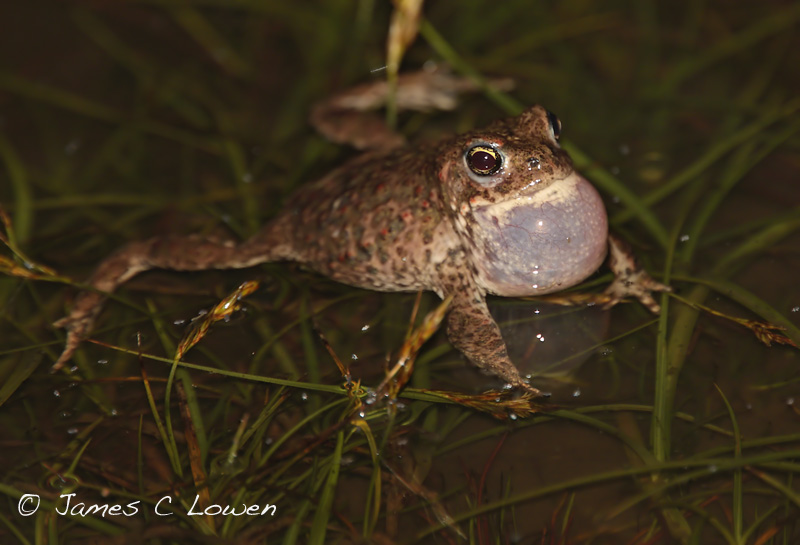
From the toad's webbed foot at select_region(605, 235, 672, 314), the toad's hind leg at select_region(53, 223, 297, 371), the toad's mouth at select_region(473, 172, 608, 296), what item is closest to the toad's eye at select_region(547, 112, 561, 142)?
the toad's mouth at select_region(473, 172, 608, 296)

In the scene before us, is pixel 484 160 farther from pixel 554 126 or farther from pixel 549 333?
pixel 549 333

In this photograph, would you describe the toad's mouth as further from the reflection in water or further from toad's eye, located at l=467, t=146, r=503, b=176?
the reflection in water

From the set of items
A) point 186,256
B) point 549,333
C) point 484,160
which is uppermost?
point 484,160

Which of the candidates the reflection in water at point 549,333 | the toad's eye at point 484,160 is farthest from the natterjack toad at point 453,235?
the reflection in water at point 549,333

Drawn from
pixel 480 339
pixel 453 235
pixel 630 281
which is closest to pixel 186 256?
pixel 453 235

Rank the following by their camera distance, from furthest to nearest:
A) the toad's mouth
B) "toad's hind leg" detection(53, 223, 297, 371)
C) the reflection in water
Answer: "toad's hind leg" detection(53, 223, 297, 371), the reflection in water, the toad's mouth

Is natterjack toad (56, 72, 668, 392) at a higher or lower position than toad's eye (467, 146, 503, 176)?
lower

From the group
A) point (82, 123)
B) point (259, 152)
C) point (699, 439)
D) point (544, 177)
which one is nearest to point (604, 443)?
point (699, 439)
